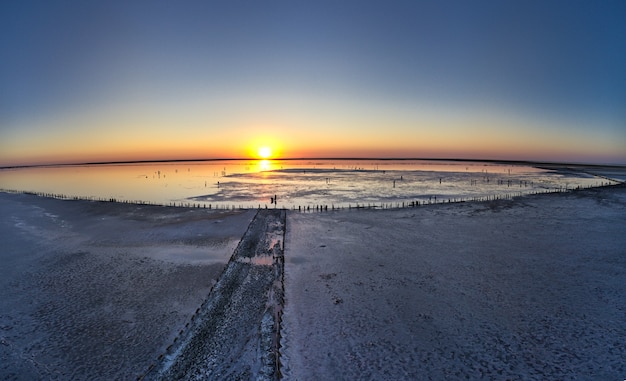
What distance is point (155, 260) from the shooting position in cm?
2558

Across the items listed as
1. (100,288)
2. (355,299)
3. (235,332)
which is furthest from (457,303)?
(100,288)

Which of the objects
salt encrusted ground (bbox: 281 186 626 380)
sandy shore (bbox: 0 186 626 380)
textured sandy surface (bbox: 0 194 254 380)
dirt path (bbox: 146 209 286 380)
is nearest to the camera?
dirt path (bbox: 146 209 286 380)

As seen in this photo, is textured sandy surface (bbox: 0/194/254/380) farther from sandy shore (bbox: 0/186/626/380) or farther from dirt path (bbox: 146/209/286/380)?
dirt path (bbox: 146/209/286/380)

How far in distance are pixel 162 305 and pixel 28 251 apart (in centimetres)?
1911

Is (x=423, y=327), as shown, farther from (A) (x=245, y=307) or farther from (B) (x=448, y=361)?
(A) (x=245, y=307)

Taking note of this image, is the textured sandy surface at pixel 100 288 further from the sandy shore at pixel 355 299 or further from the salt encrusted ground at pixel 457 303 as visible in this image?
the salt encrusted ground at pixel 457 303

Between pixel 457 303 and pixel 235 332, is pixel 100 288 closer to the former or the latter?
pixel 235 332

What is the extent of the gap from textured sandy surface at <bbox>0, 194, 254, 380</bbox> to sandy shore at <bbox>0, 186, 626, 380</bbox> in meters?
0.09

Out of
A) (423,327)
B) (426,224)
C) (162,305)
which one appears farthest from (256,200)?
(423,327)

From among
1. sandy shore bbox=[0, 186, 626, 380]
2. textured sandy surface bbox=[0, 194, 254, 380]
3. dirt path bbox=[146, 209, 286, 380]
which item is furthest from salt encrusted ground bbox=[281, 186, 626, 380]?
textured sandy surface bbox=[0, 194, 254, 380]

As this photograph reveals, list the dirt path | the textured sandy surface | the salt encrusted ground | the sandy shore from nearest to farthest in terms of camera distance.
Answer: the dirt path, the salt encrusted ground, the sandy shore, the textured sandy surface

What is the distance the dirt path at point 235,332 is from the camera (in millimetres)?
12414

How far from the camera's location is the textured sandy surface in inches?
533

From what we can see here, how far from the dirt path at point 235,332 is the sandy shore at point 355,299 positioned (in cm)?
19
